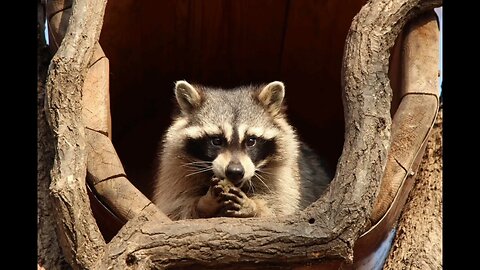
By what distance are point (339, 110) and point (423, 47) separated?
110cm

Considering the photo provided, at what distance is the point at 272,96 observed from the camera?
427 cm

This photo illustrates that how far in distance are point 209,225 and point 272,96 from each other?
130 cm

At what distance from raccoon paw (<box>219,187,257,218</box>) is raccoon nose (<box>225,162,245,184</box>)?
55mm

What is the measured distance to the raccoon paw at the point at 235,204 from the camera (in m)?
3.57

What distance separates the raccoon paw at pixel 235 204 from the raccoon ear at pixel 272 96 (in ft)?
2.39

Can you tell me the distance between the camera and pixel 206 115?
4117 mm

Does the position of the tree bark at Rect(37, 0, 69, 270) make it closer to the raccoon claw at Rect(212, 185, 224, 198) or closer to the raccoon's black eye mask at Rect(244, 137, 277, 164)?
the raccoon claw at Rect(212, 185, 224, 198)

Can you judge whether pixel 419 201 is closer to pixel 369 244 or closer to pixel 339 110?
pixel 369 244

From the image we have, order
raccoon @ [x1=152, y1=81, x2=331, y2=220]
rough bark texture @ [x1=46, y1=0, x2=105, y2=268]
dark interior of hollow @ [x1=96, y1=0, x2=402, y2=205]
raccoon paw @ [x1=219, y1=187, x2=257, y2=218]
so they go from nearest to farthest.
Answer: rough bark texture @ [x1=46, y1=0, x2=105, y2=268] < raccoon paw @ [x1=219, y1=187, x2=257, y2=218] < raccoon @ [x1=152, y1=81, x2=331, y2=220] < dark interior of hollow @ [x1=96, y1=0, x2=402, y2=205]

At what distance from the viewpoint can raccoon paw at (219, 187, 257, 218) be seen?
3574 millimetres

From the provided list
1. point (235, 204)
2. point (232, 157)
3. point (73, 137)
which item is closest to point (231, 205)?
point (235, 204)

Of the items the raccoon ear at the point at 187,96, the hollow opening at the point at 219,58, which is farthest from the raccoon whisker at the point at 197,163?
the hollow opening at the point at 219,58

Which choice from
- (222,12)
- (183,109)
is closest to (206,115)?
(183,109)

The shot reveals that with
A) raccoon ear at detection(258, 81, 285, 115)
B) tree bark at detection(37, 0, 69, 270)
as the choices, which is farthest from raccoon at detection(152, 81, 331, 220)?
tree bark at detection(37, 0, 69, 270)
